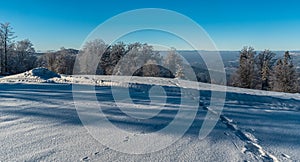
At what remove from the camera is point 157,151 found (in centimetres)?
238

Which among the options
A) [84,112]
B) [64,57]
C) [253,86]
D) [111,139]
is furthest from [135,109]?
[64,57]

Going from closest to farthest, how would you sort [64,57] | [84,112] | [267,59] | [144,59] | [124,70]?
[84,112], [124,70], [267,59], [144,59], [64,57]

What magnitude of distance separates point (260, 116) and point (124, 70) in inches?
840

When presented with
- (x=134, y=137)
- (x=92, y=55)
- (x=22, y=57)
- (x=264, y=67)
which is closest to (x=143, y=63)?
(x=92, y=55)

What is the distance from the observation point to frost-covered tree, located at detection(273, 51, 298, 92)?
72.6 feet

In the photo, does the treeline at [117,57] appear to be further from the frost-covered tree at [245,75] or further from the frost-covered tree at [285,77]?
the frost-covered tree at [285,77]

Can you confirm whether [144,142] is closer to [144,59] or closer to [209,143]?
[209,143]

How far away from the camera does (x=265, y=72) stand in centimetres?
2598

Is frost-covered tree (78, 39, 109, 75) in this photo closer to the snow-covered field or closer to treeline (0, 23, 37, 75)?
treeline (0, 23, 37, 75)

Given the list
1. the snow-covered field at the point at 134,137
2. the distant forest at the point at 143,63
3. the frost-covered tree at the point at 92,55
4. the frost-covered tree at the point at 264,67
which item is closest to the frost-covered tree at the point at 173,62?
the distant forest at the point at 143,63

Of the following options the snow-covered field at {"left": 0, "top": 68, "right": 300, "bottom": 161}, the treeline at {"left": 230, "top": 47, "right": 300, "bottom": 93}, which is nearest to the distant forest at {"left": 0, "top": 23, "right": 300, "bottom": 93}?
the treeline at {"left": 230, "top": 47, "right": 300, "bottom": 93}

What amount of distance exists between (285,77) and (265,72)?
3500 millimetres

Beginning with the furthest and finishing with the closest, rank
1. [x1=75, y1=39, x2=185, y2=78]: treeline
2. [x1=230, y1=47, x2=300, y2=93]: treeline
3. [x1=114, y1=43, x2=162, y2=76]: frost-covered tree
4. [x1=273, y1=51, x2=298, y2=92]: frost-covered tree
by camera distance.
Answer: [x1=75, y1=39, x2=185, y2=78]: treeline, [x1=114, y1=43, x2=162, y2=76]: frost-covered tree, [x1=230, y1=47, x2=300, y2=93]: treeline, [x1=273, y1=51, x2=298, y2=92]: frost-covered tree

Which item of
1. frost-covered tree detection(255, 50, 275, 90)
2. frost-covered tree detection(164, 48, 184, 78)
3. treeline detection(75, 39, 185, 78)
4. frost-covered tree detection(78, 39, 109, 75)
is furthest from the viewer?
frost-covered tree detection(78, 39, 109, 75)
